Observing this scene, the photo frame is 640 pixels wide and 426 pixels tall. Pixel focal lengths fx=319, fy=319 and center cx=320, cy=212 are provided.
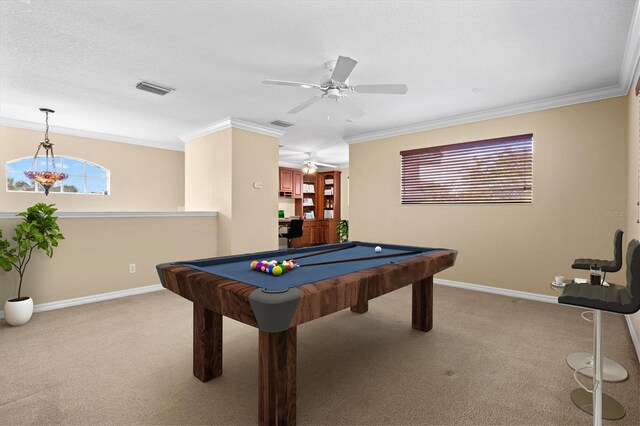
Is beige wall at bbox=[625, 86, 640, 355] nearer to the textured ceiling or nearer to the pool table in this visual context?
the textured ceiling

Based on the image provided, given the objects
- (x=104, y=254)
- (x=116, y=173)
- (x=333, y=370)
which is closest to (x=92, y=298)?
(x=104, y=254)

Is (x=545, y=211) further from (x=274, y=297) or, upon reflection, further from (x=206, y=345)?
(x=206, y=345)

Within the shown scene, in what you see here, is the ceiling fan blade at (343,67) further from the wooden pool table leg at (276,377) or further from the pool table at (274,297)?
the wooden pool table leg at (276,377)

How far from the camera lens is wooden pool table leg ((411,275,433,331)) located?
9.34 feet

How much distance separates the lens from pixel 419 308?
9.44 feet

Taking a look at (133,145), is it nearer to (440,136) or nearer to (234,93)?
(234,93)

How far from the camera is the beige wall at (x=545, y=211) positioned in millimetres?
3449

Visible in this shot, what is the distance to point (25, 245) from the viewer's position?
306 cm

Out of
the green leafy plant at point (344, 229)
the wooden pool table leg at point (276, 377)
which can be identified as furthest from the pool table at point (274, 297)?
the green leafy plant at point (344, 229)

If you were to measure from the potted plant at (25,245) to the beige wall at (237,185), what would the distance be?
2.03m

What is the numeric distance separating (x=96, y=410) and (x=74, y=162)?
204 inches

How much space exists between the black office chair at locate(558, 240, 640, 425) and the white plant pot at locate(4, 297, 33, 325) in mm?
4180

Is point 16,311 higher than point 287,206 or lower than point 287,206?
lower

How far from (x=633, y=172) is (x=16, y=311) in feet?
19.2
